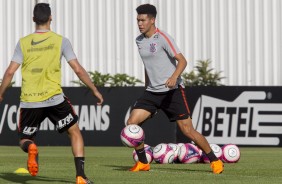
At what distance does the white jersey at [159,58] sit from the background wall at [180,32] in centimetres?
1944

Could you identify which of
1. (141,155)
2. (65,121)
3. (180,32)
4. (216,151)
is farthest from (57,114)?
(180,32)

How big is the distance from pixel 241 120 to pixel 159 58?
Result: 1134 cm

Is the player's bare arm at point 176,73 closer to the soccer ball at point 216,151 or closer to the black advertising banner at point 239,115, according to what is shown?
the soccer ball at point 216,151

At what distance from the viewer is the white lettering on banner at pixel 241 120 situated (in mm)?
25656

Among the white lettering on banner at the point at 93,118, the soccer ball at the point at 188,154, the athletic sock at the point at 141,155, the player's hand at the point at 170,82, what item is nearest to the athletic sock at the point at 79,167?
the player's hand at the point at 170,82

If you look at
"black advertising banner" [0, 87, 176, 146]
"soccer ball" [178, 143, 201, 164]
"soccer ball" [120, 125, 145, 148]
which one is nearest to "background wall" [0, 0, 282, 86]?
"black advertising banner" [0, 87, 176, 146]

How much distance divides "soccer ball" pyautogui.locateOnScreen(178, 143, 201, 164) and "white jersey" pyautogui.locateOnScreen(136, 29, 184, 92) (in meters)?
2.83

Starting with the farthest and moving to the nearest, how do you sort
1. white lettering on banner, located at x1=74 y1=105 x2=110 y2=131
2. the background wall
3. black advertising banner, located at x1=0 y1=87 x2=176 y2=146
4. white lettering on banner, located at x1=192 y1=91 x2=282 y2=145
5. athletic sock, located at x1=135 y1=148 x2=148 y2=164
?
the background wall, white lettering on banner, located at x1=74 y1=105 x2=110 y2=131, black advertising banner, located at x1=0 y1=87 x2=176 y2=146, white lettering on banner, located at x1=192 y1=91 x2=282 y2=145, athletic sock, located at x1=135 y1=148 x2=148 y2=164

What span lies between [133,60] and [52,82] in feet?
75.5

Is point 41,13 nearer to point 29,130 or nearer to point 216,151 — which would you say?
point 29,130

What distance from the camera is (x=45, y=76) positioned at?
39.3 feet

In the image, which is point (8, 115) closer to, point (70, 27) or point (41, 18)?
point (70, 27)

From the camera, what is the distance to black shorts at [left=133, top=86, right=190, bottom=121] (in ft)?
48.7

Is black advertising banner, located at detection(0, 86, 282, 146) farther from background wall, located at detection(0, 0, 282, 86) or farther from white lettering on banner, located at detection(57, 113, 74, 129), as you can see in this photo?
white lettering on banner, located at detection(57, 113, 74, 129)
